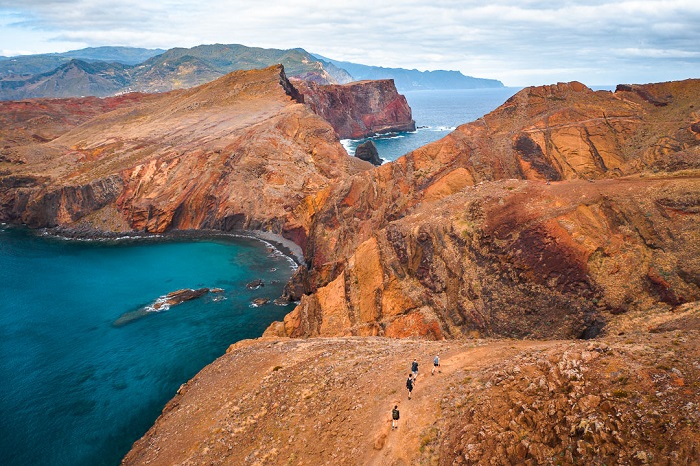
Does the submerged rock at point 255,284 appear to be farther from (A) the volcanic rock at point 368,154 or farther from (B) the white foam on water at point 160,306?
(A) the volcanic rock at point 368,154

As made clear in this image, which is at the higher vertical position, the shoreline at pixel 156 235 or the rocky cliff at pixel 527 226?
the rocky cliff at pixel 527 226

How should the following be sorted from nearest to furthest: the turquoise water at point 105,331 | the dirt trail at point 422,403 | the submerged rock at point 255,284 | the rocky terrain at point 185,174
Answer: the dirt trail at point 422,403 → the turquoise water at point 105,331 → the submerged rock at point 255,284 → the rocky terrain at point 185,174

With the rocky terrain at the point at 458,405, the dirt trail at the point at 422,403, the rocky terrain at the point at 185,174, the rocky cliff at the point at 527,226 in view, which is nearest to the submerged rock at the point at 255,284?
the rocky cliff at the point at 527,226

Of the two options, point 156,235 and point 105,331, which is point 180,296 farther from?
point 156,235

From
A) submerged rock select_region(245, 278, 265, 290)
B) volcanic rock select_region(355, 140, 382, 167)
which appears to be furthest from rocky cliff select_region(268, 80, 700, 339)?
volcanic rock select_region(355, 140, 382, 167)

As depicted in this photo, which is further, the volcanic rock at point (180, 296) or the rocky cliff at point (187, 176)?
the rocky cliff at point (187, 176)

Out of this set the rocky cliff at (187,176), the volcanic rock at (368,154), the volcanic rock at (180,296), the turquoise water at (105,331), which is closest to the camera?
the turquoise water at (105,331)

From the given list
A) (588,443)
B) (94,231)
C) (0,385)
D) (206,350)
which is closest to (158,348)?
(206,350)

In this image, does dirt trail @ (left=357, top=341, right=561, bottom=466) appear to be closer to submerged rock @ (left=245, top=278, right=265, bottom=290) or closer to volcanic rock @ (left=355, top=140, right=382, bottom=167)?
submerged rock @ (left=245, top=278, right=265, bottom=290)
